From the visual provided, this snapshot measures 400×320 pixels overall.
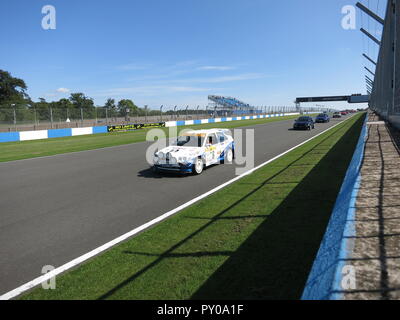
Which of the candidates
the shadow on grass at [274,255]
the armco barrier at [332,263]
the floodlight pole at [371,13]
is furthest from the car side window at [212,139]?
the floodlight pole at [371,13]

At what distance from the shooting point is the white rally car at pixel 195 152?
932 cm

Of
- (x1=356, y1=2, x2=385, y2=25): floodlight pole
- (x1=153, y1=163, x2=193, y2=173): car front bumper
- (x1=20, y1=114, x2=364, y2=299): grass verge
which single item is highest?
(x1=356, y1=2, x2=385, y2=25): floodlight pole

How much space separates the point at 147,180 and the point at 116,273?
17.6 feet

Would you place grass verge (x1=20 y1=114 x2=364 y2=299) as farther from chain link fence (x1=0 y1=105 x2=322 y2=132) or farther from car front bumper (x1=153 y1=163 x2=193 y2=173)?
chain link fence (x1=0 y1=105 x2=322 y2=132)

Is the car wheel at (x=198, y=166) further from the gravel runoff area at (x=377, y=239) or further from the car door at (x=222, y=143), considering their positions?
the gravel runoff area at (x=377, y=239)

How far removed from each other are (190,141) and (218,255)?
683cm

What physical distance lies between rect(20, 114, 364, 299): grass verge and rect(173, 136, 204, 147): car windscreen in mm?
3795

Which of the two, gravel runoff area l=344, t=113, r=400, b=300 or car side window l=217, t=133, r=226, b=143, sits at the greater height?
car side window l=217, t=133, r=226, b=143

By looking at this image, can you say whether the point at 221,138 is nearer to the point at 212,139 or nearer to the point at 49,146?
the point at 212,139

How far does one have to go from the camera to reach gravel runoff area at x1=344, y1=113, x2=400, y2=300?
2.01m

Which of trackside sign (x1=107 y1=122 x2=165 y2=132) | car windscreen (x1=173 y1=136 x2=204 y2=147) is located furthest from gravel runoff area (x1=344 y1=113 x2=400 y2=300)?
trackside sign (x1=107 y1=122 x2=165 y2=132)

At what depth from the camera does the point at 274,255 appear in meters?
3.96

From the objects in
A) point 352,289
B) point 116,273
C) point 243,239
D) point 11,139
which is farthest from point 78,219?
point 11,139
